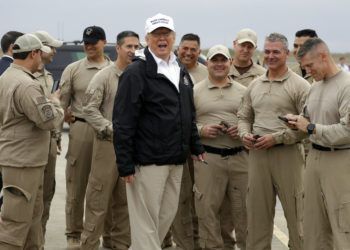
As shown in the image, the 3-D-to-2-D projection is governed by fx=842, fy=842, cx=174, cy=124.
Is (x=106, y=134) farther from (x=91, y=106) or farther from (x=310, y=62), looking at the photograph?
(x=310, y=62)

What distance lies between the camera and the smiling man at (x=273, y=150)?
755cm

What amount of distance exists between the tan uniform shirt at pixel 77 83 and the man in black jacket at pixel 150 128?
6.96 ft

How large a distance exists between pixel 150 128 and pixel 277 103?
1.38 metres

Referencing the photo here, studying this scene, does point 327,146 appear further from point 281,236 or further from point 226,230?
point 281,236

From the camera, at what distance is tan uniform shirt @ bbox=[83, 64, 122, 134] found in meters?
8.17

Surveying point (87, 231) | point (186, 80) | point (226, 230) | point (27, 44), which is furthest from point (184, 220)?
point (27, 44)

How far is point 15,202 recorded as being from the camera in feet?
23.5

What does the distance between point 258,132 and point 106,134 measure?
4.93 ft

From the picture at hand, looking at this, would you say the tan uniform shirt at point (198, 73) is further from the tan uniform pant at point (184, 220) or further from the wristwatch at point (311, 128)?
the wristwatch at point (311, 128)

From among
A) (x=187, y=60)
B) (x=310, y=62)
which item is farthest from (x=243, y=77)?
(x=310, y=62)

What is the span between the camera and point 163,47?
6867 mm

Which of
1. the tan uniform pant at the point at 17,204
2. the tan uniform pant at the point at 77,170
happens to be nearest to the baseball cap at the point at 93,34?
the tan uniform pant at the point at 77,170

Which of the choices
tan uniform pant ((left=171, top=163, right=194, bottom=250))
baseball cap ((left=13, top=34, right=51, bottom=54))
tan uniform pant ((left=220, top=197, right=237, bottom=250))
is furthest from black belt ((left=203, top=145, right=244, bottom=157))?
baseball cap ((left=13, top=34, right=51, bottom=54))

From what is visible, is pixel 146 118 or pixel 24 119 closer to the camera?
pixel 146 118
